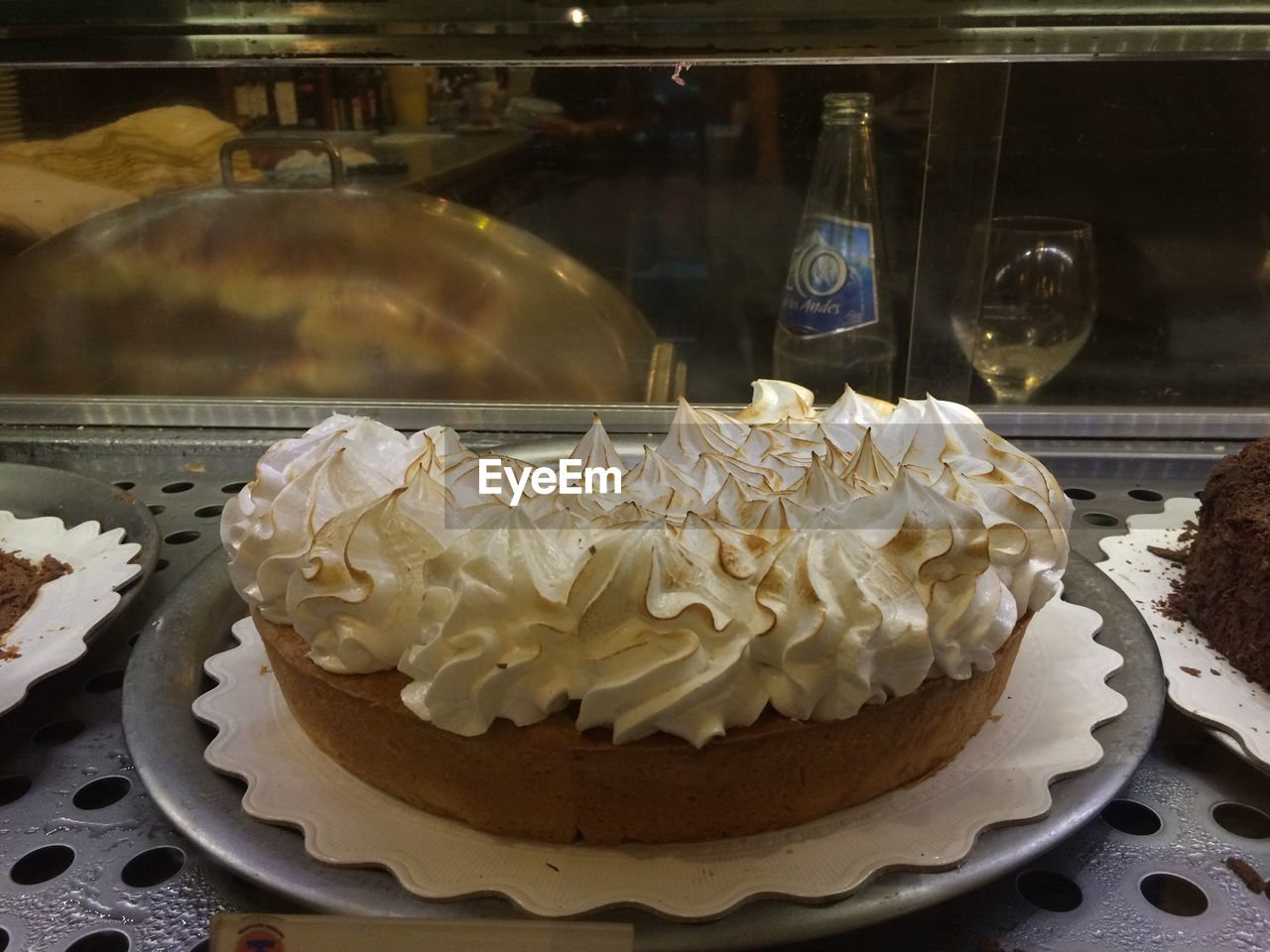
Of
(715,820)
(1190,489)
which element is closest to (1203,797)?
(715,820)

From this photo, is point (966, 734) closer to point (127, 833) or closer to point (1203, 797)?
point (1203, 797)

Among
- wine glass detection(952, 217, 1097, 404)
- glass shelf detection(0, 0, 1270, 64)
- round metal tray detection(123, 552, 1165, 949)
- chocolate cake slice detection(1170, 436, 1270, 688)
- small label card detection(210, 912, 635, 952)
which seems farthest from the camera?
wine glass detection(952, 217, 1097, 404)

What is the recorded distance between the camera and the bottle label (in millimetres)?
2053

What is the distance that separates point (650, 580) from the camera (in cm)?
103

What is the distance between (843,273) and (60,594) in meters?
1.56

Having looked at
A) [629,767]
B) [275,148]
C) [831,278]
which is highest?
[275,148]

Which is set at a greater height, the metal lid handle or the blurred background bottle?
the metal lid handle

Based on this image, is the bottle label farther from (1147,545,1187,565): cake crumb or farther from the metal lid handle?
the metal lid handle

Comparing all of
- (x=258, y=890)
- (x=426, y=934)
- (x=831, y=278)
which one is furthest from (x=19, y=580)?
(x=831, y=278)

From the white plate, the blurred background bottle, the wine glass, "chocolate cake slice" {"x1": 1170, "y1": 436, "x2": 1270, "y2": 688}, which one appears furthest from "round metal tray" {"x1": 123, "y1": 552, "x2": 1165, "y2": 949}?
the blurred background bottle

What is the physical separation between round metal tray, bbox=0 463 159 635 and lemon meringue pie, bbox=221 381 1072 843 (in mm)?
482

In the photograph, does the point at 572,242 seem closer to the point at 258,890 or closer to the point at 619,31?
the point at 619,31

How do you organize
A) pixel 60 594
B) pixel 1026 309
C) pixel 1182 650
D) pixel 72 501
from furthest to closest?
pixel 1026 309, pixel 72 501, pixel 60 594, pixel 1182 650

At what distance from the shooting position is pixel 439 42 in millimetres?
1654
